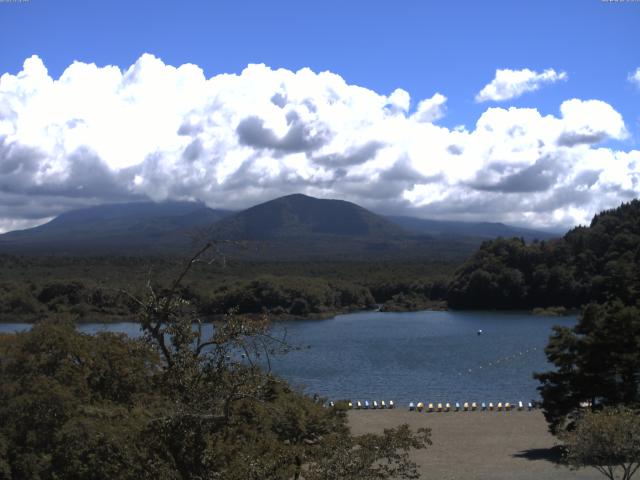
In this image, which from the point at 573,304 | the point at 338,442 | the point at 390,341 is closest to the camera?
the point at 338,442

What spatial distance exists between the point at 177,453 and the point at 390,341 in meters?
50.3

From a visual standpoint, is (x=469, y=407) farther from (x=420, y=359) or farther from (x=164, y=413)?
(x=164, y=413)

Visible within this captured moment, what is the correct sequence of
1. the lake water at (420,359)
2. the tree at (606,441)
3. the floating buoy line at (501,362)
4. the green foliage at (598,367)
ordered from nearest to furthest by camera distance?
the tree at (606,441) → the green foliage at (598,367) → the lake water at (420,359) → the floating buoy line at (501,362)

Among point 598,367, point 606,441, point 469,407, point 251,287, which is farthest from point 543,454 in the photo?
point 251,287

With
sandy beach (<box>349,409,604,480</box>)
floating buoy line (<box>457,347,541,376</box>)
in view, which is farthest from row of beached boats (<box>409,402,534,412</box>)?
floating buoy line (<box>457,347,541,376</box>)

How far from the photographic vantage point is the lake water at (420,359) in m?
37.7

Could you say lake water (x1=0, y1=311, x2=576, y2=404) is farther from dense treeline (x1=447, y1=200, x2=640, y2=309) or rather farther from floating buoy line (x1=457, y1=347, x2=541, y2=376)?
dense treeline (x1=447, y1=200, x2=640, y2=309)

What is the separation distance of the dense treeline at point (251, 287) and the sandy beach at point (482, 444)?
1234 inches

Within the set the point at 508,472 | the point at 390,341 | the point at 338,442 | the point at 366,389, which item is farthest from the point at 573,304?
the point at 338,442

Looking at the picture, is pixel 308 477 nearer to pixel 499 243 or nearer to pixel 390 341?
pixel 390 341

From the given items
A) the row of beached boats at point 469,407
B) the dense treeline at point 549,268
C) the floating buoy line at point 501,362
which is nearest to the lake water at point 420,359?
the floating buoy line at point 501,362

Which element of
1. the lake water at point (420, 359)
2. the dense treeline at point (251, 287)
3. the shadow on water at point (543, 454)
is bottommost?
the lake water at point (420, 359)

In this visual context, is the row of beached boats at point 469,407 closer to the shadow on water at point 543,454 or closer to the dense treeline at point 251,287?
the shadow on water at point 543,454

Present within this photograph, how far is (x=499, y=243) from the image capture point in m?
95.8
